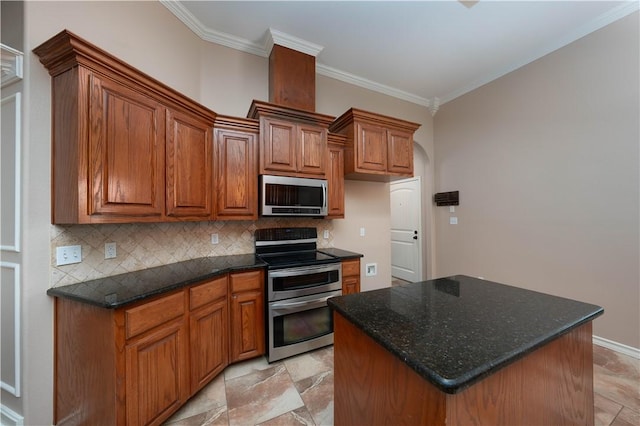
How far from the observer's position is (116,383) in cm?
128

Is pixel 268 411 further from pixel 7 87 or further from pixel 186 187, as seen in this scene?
pixel 7 87

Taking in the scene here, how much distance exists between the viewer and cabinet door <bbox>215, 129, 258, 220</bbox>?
2287 mm

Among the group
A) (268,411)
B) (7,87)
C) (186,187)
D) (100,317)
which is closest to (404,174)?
(186,187)

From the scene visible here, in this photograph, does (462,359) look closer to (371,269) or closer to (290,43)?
(371,269)

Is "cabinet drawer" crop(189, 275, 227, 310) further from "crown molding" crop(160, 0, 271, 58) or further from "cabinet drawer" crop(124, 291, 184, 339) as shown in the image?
"crown molding" crop(160, 0, 271, 58)

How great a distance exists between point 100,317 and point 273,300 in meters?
1.18

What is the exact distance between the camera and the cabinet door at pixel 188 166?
1.86 meters

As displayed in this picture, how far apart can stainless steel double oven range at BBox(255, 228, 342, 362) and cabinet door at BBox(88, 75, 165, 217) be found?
43.4 inches

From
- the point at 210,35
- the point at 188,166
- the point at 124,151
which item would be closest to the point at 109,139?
the point at 124,151

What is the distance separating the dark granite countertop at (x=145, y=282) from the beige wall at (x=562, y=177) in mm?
3276

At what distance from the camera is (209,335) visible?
1.89 m

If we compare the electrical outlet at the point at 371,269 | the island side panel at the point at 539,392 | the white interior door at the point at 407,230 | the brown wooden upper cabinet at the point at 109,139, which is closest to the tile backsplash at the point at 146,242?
the brown wooden upper cabinet at the point at 109,139

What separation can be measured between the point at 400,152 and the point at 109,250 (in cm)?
304

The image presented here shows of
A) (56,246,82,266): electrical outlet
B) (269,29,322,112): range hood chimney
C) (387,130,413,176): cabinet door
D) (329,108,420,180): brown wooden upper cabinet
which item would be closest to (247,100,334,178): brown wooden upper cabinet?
(269,29,322,112): range hood chimney
